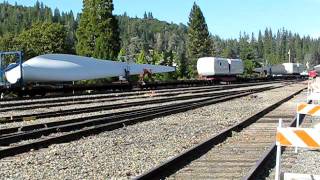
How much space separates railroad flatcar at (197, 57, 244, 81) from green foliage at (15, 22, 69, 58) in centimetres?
4216

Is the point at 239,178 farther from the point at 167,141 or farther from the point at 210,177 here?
the point at 167,141

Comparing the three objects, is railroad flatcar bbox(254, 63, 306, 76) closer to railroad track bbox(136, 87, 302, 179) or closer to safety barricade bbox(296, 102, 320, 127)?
railroad track bbox(136, 87, 302, 179)

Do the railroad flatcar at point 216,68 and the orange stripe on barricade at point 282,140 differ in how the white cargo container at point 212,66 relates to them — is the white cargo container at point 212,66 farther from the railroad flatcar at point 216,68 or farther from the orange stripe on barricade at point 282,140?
the orange stripe on barricade at point 282,140

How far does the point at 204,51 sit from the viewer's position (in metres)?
122

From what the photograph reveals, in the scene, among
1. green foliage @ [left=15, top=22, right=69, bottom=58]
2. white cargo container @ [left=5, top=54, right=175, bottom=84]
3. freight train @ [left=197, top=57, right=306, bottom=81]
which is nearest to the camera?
white cargo container @ [left=5, top=54, right=175, bottom=84]

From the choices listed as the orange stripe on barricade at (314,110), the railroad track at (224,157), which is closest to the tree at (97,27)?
the railroad track at (224,157)

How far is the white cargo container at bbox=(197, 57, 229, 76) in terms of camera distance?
7094 cm

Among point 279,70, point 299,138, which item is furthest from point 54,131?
point 279,70

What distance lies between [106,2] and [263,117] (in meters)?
68.6

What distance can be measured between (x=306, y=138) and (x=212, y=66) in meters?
63.9

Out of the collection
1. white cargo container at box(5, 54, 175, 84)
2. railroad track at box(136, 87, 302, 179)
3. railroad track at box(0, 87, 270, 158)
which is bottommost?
railroad track at box(136, 87, 302, 179)

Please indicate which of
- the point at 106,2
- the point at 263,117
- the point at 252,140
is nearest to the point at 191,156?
the point at 252,140

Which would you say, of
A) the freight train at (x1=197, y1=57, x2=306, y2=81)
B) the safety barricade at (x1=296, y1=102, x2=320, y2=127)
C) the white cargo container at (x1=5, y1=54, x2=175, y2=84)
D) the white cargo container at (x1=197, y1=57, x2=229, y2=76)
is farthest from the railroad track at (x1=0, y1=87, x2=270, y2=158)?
the freight train at (x1=197, y1=57, x2=306, y2=81)

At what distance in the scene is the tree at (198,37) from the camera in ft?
402
